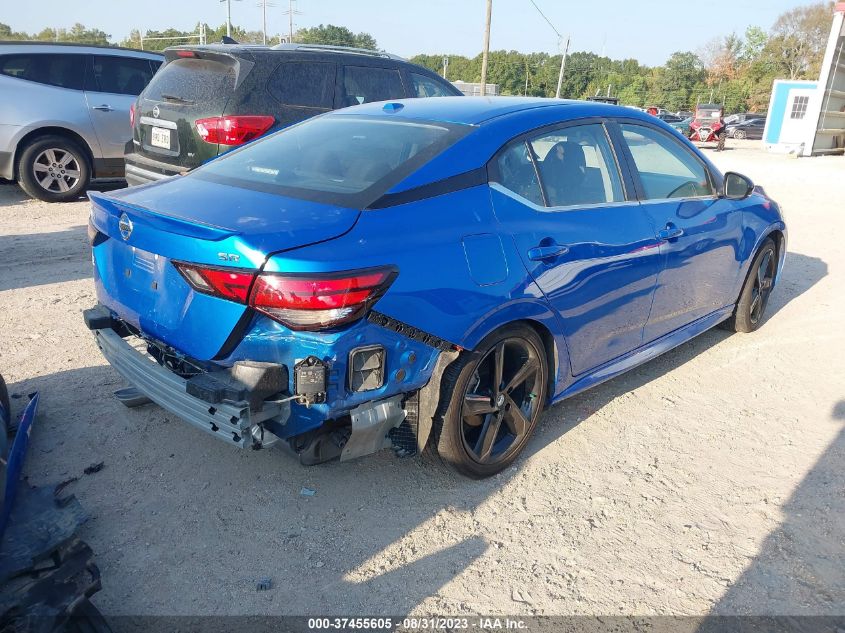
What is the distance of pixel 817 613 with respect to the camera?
2.53 m

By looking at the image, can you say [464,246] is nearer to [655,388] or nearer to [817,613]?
[817,613]

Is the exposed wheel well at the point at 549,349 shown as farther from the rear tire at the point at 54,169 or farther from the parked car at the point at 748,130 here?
the parked car at the point at 748,130

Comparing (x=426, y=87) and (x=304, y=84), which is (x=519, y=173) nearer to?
(x=304, y=84)

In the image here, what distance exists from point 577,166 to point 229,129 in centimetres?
346

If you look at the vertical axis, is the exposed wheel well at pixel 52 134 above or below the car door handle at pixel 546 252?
below

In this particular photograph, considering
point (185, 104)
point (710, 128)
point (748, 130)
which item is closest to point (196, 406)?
point (185, 104)

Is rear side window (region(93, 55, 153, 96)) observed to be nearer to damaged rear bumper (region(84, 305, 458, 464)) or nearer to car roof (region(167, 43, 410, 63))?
car roof (region(167, 43, 410, 63))

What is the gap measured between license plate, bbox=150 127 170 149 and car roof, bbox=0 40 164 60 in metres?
3.57

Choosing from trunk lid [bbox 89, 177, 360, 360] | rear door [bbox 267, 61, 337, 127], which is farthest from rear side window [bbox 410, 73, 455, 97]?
trunk lid [bbox 89, 177, 360, 360]

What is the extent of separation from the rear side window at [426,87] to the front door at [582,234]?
410 cm

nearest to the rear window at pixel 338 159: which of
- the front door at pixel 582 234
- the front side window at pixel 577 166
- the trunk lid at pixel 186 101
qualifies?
the front door at pixel 582 234

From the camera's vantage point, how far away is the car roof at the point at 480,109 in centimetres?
336

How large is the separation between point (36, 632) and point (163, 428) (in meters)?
1.64

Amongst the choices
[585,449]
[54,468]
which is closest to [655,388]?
[585,449]
